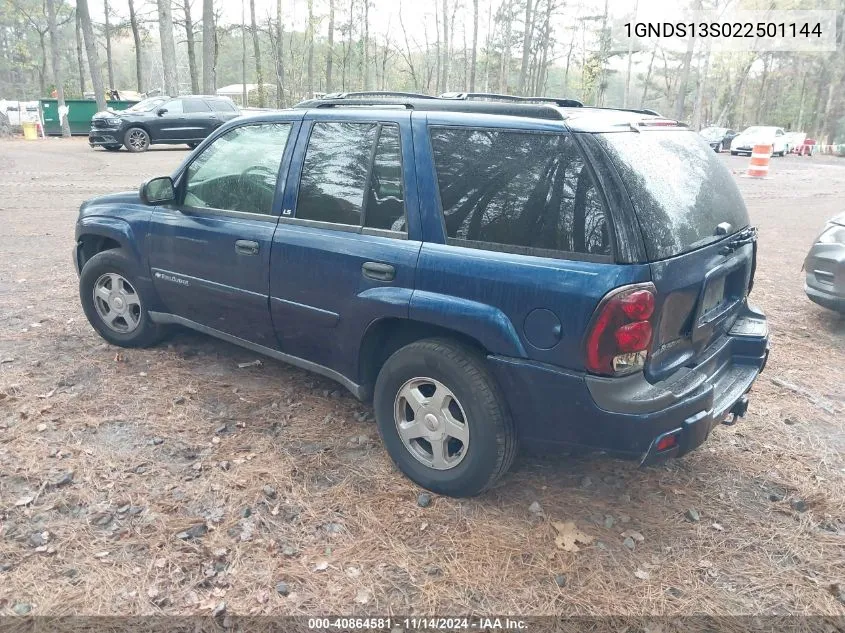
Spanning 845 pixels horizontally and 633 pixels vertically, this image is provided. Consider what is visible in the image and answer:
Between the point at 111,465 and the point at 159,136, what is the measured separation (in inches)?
794

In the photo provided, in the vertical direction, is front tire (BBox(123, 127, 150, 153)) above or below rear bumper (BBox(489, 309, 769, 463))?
above

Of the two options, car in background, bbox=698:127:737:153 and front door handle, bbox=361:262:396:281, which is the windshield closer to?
front door handle, bbox=361:262:396:281

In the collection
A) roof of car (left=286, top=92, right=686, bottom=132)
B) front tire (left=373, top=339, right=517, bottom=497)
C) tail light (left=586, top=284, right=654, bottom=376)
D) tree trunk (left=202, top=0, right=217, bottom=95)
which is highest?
tree trunk (left=202, top=0, right=217, bottom=95)

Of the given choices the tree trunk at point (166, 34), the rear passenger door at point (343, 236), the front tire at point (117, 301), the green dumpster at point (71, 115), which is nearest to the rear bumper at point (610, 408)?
the rear passenger door at point (343, 236)

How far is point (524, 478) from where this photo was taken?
11.1 feet

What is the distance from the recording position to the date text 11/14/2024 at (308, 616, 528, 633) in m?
2.46

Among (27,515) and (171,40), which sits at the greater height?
(171,40)

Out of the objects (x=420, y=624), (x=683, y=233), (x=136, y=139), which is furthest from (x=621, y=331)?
(x=136, y=139)

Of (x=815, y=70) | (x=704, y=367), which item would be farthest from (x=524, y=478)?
(x=815, y=70)

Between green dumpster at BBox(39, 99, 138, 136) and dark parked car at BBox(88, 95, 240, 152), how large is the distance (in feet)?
37.1

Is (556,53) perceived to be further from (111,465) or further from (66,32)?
(111,465)

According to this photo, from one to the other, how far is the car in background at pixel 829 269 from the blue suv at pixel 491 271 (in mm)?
2288

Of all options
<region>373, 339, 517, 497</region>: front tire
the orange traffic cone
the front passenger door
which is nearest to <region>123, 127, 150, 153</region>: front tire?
the front passenger door

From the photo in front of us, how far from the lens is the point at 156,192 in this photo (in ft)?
13.8
